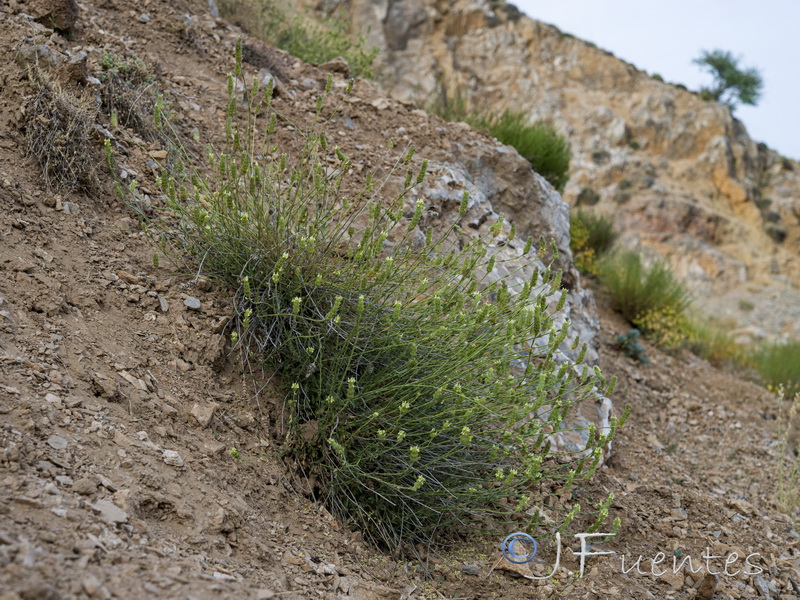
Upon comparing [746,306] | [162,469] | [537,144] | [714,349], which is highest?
[537,144]

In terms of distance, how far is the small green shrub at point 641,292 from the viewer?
666 cm

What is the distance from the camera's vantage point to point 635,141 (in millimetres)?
16188

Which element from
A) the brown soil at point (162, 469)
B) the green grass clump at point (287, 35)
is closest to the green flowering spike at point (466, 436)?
the brown soil at point (162, 469)

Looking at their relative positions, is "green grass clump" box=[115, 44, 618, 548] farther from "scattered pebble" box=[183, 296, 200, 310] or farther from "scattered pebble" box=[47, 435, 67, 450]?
"scattered pebble" box=[47, 435, 67, 450]

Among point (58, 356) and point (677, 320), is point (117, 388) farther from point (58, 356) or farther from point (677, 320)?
point (677, 320)

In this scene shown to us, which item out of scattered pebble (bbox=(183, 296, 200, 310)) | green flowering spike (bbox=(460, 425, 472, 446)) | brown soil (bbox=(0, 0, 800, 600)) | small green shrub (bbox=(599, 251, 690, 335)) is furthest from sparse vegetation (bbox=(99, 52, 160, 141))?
small green shrub (bbox=(599, 251, 690, 335))

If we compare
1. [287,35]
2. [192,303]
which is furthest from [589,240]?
[192,303]

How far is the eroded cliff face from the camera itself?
1496 cm

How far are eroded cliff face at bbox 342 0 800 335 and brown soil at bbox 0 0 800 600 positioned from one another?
1159 centimetres

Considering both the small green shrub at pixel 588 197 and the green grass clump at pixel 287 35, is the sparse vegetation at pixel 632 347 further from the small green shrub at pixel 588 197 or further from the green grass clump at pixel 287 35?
the small green shrub at pixel 588 197

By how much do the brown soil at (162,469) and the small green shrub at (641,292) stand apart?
2.54 metres

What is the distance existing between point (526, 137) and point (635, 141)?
11249 mm

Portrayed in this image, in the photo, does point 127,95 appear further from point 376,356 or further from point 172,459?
point 172,459

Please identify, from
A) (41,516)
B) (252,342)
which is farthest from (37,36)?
(41,516)
